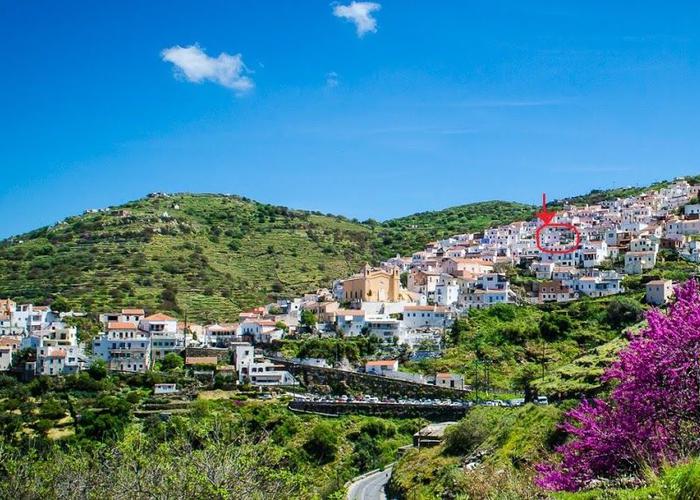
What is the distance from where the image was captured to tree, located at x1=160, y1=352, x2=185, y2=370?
48794 millimetres

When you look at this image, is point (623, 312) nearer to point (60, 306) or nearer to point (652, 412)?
point (652, 412)

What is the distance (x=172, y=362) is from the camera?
161 feet

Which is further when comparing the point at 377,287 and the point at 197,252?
the point at 197,252

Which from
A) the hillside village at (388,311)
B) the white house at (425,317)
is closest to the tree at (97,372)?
the hillside village at (388,311)

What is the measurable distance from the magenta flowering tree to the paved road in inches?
597

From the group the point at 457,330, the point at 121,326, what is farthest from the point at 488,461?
the point at 121,326

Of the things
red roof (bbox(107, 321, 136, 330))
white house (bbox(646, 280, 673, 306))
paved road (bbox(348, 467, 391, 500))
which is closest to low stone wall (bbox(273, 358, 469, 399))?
red roof (bbox(107, 321, 136, 330))

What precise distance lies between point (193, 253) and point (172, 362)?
118ft

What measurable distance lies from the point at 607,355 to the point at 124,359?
33.5 m

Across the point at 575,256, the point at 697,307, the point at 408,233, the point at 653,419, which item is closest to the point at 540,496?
the point at 653,419

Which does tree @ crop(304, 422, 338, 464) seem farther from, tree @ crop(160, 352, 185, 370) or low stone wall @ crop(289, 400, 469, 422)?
tree @ crop(160, 352, 185, 370)

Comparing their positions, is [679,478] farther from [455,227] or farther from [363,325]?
[455,227]

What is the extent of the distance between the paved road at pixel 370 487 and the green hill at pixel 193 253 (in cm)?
3516

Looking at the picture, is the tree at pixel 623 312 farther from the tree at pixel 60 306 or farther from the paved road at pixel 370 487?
the tree at pixel 60 306
